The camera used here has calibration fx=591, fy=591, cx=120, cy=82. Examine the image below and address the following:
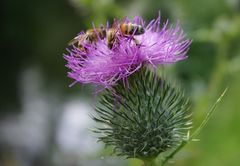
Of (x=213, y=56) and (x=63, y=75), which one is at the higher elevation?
(x=63, y=75)

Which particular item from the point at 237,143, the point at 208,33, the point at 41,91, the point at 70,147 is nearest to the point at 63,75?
the point at 41,91

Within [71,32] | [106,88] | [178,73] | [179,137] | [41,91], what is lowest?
[179,137]

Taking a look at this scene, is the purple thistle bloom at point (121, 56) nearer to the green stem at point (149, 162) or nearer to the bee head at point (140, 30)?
the bee head at point (140, 30)

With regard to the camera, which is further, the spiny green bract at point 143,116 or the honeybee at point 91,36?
the honeybee at point 91,36

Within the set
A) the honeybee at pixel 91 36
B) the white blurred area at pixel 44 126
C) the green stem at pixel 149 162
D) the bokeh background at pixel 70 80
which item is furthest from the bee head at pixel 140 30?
the white blurred area at pixel 44 126

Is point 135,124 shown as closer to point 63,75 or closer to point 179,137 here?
point 179,137

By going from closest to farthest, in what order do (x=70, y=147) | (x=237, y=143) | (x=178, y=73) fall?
1. (x=178, y=73)
2. (x=237, y=143)
3. (x=70, y=147)
